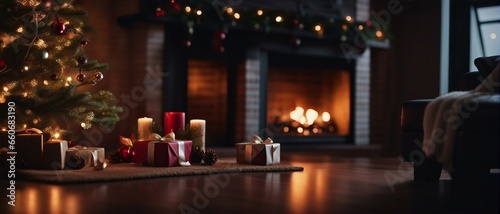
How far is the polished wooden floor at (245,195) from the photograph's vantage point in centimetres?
196

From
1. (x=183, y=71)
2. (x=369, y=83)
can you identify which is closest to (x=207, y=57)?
(x=183, y=71)

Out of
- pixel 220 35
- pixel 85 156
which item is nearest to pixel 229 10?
pixel 220 35

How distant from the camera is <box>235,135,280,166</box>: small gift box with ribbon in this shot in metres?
3.49

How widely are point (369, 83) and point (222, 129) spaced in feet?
5.24

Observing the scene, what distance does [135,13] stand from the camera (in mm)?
4812

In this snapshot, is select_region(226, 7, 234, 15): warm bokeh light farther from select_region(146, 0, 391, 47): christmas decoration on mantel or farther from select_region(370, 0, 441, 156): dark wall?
select_region(370, 0, 441, 156): dark wall

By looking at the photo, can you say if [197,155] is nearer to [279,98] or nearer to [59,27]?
[59,27]

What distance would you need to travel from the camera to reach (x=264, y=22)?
510cm

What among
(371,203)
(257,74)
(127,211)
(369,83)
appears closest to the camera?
(127,211)

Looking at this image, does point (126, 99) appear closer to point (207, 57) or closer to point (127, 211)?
point (207, 57)

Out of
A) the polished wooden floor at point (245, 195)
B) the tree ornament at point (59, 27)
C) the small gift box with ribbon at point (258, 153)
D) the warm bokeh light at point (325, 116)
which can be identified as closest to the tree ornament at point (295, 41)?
the warm bokeh light at point (325, 116)

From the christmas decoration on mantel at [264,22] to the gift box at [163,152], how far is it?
149 centimetres

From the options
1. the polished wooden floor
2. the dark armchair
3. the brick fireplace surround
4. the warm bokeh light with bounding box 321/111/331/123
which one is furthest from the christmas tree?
the warm bokeh light with bounding box 321/111/331/123

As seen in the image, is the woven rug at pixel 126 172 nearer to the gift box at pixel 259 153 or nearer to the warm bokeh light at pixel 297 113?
the gift box at pixel 259 153
